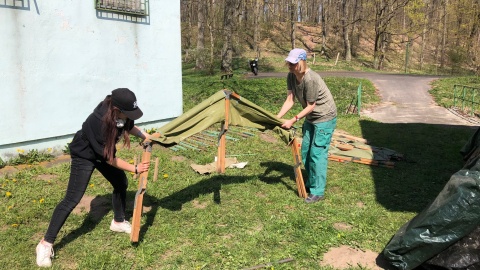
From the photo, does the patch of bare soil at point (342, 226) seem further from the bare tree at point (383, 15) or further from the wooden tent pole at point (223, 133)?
the bare tree at point (383, 15)

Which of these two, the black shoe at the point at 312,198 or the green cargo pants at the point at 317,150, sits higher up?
the green cargo pants at the point at 317,150

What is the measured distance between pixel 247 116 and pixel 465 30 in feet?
132

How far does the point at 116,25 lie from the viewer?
7.54m

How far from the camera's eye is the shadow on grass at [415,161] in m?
5.19

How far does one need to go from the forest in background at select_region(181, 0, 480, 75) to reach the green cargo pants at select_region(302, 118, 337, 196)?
67.2 ft

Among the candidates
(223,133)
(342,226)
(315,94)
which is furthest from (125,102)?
(342,226)

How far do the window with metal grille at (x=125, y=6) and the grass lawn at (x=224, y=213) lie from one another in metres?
2.84

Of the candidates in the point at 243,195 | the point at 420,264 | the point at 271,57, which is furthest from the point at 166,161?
the point at 271,57

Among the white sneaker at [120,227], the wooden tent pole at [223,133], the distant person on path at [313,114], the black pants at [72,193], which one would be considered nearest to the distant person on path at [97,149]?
the black pants at [72,193]

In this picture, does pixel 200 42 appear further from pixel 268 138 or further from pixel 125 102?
pixel 125 102

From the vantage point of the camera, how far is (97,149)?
3.20 meters

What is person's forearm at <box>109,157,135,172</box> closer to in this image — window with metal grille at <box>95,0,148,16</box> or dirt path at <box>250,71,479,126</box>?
window with metal grille at <box>95,0,148,16</box>

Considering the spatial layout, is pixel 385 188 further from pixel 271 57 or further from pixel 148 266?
pixel 271 57

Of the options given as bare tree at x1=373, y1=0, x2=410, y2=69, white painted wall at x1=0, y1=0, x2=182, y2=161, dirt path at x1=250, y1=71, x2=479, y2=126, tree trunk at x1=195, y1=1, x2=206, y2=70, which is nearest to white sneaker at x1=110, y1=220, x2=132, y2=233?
white painted wall at x1=0, y1=0, x2=182, y2=161
